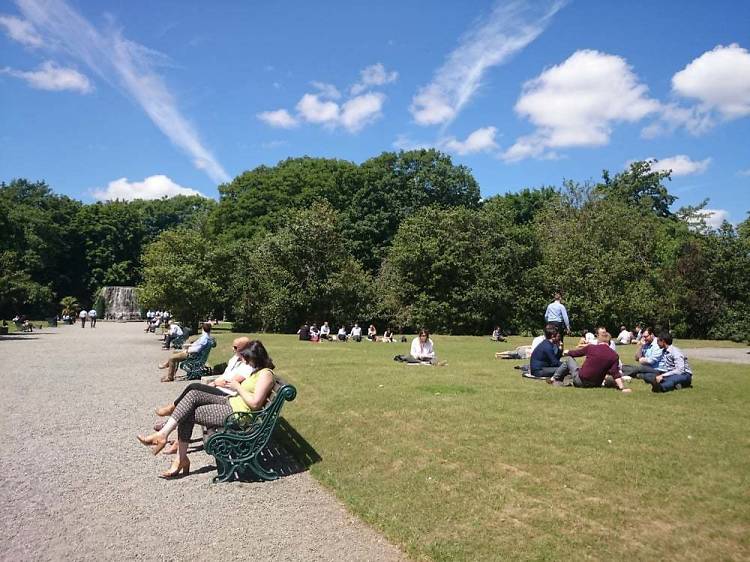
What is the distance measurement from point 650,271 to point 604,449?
3795 centimetres

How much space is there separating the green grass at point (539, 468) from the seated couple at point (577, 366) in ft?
2.05

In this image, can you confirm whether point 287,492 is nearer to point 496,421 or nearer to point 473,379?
point 496,421

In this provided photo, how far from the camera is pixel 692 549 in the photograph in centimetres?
445

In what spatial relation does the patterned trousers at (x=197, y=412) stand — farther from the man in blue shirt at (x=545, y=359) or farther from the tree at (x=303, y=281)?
the tree at (x=303, y=281)

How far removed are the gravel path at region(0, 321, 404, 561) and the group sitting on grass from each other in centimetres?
620

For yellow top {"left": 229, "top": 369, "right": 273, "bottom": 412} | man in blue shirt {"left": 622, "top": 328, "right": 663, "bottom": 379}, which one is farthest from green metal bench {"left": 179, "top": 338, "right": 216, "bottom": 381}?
man in blue shirt {"left": 622, "top": 328, "right": 663, "bottom": 379}

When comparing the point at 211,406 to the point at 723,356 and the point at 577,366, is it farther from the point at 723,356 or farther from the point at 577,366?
the point at 723,356

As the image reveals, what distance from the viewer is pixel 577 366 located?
443 inches

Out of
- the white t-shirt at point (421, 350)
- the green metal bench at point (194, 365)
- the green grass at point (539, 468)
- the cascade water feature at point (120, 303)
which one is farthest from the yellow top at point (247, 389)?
the cascade water feature at point (120, 303)

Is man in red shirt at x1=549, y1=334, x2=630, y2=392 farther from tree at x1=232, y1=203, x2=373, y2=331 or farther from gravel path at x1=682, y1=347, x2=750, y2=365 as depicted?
tree at x1=232, y1=203, x2=373, y2=331

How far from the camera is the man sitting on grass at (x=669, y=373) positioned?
1030cm

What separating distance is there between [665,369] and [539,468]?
242 inches

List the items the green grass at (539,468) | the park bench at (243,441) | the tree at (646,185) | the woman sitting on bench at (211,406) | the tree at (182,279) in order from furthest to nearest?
the tree at (646,185)
the tree at (182,279)
the woman sitting on bench at (211,406)
the park bench at (243,441)
the green grass at (539,468)

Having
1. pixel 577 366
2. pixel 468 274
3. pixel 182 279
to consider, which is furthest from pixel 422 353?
pixel 468 274
